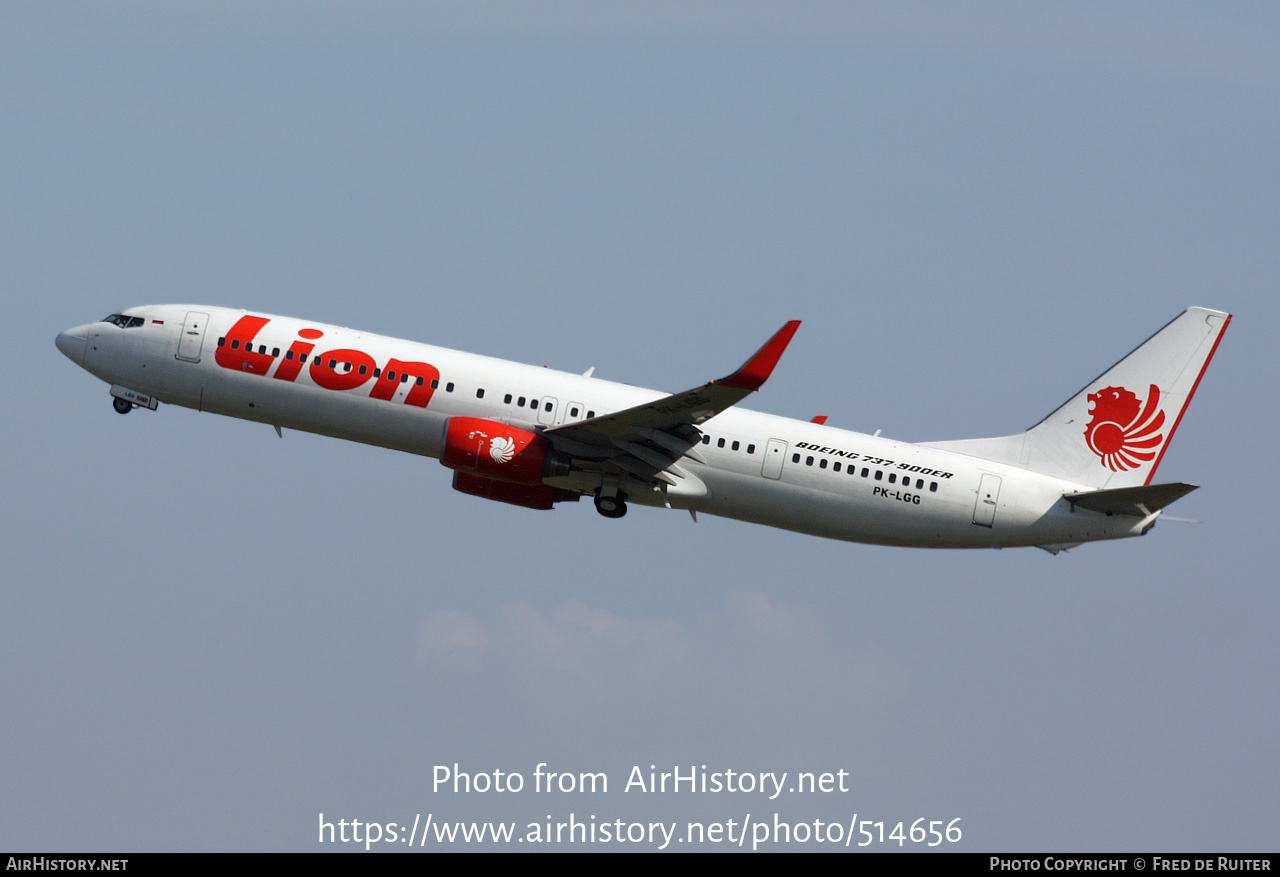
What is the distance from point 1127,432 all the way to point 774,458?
1295cm

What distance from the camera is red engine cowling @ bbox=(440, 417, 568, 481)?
43.8 m

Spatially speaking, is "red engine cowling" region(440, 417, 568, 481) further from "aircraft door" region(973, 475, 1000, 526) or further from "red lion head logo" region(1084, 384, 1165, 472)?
"red lion head logo" region(1084, 384, 1165, 472)

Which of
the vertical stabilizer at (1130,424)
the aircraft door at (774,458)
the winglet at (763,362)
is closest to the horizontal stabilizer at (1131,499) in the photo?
the vertical stabilizer at (1130,424)

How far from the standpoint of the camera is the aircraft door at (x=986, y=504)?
46094 mm

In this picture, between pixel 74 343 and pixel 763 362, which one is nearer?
pixel 763 362

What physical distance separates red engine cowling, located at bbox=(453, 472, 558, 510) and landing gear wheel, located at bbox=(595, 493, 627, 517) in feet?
5.67

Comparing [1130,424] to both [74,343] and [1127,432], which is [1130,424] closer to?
[1127,432]

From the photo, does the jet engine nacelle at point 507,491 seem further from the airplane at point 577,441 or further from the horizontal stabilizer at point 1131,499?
the horizontal stabilizer at point 1131,499

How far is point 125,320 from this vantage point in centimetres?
4772

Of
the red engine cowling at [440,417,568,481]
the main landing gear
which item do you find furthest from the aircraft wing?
the main landing gear

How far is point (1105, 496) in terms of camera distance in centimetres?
4509

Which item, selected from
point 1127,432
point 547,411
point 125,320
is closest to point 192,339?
point 125,320

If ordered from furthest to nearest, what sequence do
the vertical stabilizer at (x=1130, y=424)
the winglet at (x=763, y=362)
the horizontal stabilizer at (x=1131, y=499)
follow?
1. the vertical stabilizer at (x=1130, y=424)
2. the horizontal stabilizer at (x=1131, y=499)
3. the winglet at (x=763, y=362)

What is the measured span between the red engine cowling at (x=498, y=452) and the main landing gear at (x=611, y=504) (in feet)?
6.26
